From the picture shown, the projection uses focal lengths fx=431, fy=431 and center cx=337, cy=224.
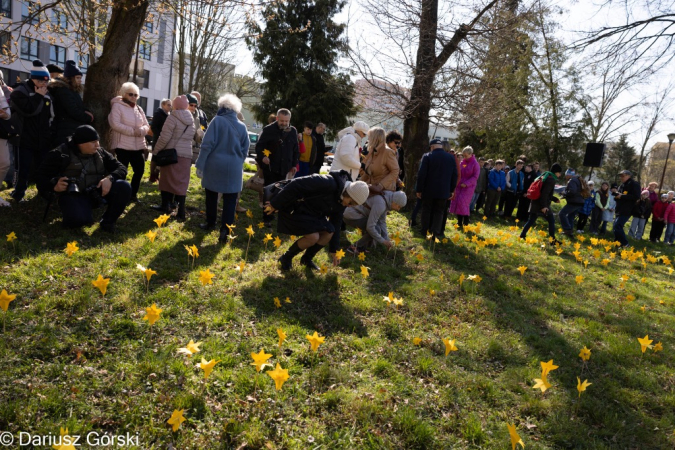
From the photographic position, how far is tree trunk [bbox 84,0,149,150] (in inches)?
293

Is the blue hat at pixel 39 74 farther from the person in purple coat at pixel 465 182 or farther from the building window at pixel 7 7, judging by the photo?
the building window at pixel 7 7

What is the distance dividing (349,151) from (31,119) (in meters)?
4.87

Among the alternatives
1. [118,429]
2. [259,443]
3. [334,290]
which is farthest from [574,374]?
[118,429]

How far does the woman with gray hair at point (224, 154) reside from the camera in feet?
21.0

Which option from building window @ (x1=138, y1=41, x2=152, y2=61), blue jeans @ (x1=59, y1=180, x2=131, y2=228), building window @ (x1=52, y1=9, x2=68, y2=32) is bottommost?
blue jeans @ (x1=59, y1=180, x2=131, y2=228)

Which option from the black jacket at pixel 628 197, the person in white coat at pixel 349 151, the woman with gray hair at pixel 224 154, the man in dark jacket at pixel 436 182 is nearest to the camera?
the woman with gray hair at pixel 224 154

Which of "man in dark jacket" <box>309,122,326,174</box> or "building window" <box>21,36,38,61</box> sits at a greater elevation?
"building window" <box>21,36,38,61</box>

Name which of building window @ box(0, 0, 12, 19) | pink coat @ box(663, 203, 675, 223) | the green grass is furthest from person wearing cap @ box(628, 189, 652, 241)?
building window @ box(0, 0, 12, 19)

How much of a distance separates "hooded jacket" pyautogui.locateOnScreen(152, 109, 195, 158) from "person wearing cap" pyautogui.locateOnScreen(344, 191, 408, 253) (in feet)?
9.28

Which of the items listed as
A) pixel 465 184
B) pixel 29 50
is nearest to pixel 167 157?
pixel 465 184

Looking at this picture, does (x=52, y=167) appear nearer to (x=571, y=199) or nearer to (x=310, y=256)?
(x=310, y=256)

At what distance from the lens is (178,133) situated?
22.3 ft

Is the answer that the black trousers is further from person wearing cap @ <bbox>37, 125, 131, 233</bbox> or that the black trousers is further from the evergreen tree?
the evergreen tree

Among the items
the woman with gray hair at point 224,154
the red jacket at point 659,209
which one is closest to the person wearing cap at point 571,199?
the red jacket at point 659,209
